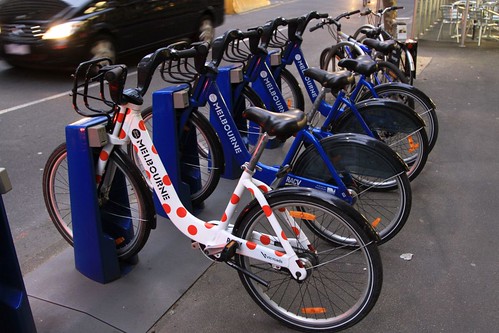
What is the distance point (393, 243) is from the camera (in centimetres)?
340

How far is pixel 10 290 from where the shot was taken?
2119 millimetres

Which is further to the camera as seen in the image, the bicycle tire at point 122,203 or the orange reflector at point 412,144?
the orange reflector at point 412,144

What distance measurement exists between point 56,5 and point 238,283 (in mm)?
6109

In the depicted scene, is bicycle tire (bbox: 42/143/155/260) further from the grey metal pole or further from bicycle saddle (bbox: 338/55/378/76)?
the grey metal pole

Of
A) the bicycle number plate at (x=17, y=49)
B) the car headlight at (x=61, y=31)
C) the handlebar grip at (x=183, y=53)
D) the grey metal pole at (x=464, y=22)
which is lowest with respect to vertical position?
the grey metal pole at (x=464, y=22)

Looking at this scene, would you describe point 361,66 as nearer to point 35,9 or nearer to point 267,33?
point 267,33

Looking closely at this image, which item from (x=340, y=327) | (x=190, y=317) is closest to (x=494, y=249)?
(x=340, y=327)

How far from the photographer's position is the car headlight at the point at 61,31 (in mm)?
7254

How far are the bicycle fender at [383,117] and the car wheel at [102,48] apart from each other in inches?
193

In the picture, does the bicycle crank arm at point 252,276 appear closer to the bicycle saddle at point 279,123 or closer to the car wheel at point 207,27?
the bicycle saddle at point 279,123

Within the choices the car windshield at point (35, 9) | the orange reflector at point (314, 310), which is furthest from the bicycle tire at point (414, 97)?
the car windshield at point (35, 9)

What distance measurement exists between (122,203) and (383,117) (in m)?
2.09

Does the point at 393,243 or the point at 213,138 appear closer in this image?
the point at 393,243

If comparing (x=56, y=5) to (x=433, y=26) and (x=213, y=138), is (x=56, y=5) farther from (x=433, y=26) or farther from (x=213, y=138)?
(x=433, y=26)
